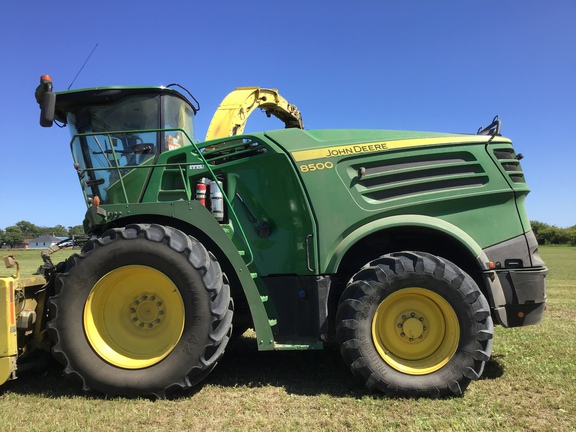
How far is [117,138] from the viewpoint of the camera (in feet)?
14.1

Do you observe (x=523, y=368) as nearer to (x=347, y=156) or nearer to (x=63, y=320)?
(x=347, y=156)

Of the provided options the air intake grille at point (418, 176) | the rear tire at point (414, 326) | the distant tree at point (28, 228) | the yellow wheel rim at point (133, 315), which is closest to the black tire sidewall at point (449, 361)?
the rear tire at point (414, 326)

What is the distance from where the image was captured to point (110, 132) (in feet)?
13.8

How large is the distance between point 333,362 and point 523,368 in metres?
1.87

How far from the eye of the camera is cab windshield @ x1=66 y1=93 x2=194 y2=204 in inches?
170

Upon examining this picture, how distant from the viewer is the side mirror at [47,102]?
374cm

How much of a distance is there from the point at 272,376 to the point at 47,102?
10.8ft

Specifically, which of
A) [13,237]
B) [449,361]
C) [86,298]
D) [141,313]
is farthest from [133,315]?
[13,237]

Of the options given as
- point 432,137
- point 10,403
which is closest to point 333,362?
point 432,137

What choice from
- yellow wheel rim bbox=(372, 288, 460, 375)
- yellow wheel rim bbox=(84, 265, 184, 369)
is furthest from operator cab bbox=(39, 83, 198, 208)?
yellow wheel rim bbox=(372, 288, 460, 375)

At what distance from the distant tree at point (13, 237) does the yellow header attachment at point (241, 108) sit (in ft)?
386

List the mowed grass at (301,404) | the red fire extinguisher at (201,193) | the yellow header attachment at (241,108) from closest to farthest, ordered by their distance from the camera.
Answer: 1. the mowed grass at (301,404)
2. the red fire extinguisher at (201,193)
3. the yellow header attachment at (241,108)

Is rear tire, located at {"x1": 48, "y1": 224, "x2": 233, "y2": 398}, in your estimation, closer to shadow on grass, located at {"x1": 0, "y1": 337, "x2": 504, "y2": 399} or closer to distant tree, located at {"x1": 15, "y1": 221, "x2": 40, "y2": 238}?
shadow on grass, located at {"x1": 0, "y1": 337, "x2": 504, "y2": 399}

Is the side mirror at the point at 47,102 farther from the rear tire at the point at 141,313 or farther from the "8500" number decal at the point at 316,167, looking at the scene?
the "8500" number decal at the point at 316,167
